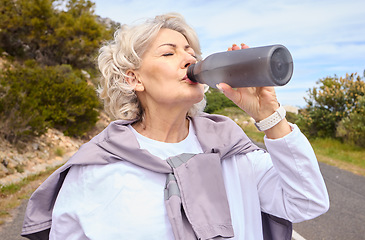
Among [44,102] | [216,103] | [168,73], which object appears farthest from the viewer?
[216,103]

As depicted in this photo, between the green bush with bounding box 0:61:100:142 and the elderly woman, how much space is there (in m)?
7.75

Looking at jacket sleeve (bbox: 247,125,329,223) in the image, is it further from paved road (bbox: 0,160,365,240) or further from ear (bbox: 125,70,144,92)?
paved road (bbox: 0,160,365,240)

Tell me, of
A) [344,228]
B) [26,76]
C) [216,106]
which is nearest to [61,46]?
[26,76]

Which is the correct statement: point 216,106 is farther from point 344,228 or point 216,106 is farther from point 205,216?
point 205,216

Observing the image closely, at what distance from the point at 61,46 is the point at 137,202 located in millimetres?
17743

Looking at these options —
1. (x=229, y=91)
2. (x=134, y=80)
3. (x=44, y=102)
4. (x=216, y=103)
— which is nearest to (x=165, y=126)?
(x=134, y=80)

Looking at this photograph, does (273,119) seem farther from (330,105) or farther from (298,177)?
(330,105)

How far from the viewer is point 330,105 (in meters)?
16.0

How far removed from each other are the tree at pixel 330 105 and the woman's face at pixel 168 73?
1434 centimetres

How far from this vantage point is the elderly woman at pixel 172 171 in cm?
162

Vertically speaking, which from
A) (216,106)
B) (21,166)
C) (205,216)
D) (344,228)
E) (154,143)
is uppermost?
(154,143)

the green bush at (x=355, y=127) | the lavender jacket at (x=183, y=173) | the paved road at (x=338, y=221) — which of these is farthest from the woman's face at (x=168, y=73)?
the green bush at (x=355, y=127)

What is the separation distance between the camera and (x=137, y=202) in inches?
67.9

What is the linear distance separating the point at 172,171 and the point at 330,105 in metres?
15.7
